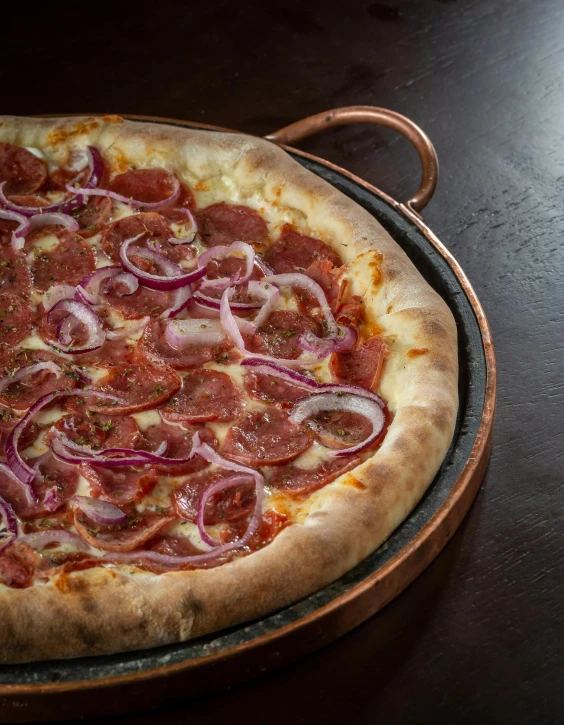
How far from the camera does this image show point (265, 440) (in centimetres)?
327

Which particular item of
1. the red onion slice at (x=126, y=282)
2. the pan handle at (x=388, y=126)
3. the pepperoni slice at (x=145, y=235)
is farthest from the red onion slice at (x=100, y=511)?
the pan handle at (x=388, y=126)

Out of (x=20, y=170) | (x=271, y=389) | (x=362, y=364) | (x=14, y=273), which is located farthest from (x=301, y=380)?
(x=20, y=170)

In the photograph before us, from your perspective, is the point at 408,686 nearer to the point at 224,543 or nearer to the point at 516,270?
the point at 224,543

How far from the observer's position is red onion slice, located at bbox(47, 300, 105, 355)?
3.58 metres

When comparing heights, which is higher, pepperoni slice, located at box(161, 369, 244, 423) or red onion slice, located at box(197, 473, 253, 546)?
pepperoni slice, located at box(161, 369, 244, 423)

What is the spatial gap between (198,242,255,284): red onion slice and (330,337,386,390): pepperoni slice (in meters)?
0.57

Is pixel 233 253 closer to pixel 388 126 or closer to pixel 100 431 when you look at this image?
pixel 388 126

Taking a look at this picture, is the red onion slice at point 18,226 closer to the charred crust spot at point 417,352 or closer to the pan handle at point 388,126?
the pan handle at point 388,126

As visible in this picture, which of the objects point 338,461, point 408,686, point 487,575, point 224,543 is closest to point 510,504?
point 487,575

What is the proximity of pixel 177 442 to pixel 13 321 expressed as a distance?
35.6 inches

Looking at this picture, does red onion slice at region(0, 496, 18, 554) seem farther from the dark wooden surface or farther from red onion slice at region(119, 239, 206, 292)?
red onion slice at region(119, 239, 206, 292)

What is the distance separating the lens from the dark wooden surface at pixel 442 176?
2717 mm

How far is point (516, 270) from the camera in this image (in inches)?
169

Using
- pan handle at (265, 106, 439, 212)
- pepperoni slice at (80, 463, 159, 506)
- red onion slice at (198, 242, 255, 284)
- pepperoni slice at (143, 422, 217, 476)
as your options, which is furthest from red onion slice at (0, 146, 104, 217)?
pepperoni slice at (80, 463, 159, 506)
